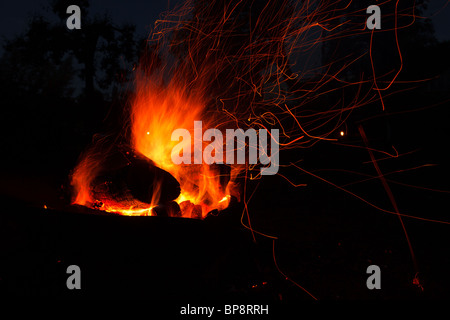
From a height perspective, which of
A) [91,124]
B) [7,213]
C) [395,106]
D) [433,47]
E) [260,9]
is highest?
[260,9]

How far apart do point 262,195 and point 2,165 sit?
4.53m

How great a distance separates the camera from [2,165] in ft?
12.5

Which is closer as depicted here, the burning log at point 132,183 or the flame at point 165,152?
the burning log at point 132,183

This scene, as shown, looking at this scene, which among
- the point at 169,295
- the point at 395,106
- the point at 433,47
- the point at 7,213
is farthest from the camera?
the point at 395,106

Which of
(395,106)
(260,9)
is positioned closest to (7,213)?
(260,9)

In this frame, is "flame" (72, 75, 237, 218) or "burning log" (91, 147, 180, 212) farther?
"flame" (72, 75, 237, 218)

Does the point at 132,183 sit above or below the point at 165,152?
below

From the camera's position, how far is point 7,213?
2.25 metres

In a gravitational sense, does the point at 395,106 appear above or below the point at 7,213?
above

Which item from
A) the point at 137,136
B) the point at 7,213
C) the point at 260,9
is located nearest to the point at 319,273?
the point at 137,136

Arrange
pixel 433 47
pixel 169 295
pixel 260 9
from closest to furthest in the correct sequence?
pixel 169 295 < pixel 260 9 < pixel 433 47

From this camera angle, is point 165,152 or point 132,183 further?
point 165,152

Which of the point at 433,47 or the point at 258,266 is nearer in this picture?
the point at 258,266
